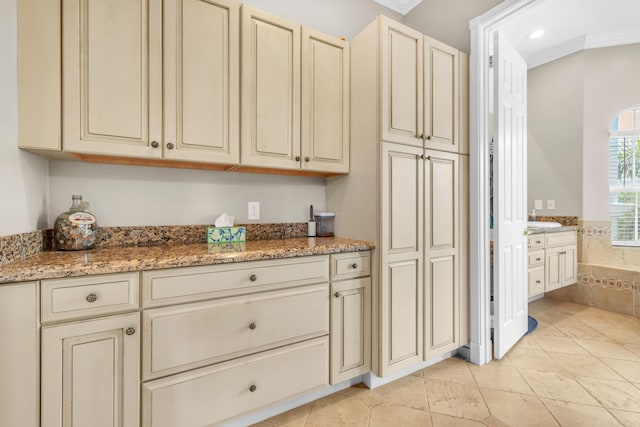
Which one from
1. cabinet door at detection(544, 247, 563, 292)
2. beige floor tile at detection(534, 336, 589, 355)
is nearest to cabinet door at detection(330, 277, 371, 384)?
beige floor tile at detection(534, 336, 589, 355)

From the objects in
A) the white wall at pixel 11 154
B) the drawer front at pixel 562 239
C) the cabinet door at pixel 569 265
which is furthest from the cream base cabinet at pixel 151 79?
the cabinet door at pixel 569 265

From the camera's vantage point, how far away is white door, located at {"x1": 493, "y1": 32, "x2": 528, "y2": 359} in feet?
6.92

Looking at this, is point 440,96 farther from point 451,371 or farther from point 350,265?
point 451,371

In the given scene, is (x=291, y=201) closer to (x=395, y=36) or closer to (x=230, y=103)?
(x=230, y=103)

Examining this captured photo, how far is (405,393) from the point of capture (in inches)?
70.6

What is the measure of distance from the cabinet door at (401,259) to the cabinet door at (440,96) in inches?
9.2

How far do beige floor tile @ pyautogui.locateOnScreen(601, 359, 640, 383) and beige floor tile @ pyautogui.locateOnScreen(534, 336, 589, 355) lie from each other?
17 cm

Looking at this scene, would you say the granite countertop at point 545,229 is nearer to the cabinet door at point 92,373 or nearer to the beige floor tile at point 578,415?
the beige floor tile at point 578,415

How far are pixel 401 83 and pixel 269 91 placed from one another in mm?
823

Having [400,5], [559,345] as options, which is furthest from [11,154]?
[559,345]

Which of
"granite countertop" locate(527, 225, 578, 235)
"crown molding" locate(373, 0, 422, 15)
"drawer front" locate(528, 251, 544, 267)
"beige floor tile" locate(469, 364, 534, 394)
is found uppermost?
"crown molding" locate(373, 0, 422, 15)

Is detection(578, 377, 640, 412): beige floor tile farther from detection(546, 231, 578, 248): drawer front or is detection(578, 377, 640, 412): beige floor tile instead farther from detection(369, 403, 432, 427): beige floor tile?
detection(546, 231, 578, 248): drawer front

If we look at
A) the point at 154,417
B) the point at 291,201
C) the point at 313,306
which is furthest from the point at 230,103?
the point at 154,417

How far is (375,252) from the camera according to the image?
5.77 feet
